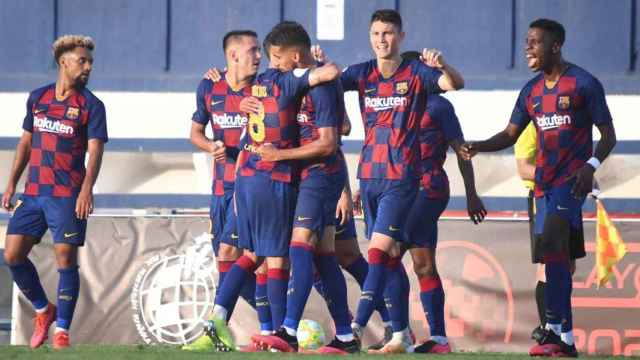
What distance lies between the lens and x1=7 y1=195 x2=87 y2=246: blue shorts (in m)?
8.33

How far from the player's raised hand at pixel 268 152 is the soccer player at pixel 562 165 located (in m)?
1.32

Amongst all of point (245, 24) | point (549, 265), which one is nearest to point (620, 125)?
point (245, 24)

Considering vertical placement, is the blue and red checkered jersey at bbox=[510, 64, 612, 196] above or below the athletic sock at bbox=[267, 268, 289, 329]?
above

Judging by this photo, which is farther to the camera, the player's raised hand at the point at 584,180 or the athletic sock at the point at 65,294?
the athletic sock at the point at 65,294

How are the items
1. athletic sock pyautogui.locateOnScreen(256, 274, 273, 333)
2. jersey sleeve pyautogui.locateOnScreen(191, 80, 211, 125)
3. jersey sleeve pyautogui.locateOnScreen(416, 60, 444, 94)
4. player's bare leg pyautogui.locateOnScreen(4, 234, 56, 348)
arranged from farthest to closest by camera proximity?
jersey sleeve pyautogui.locateOnScreen(191, 80, 211, 125) → player's bare leg pyautogui.locateOnScreen(4, 234, 56, 348) → athletic sock pyautogui.locateOnScreen(256, 274, 273, 333) → jersey sleeve pyautogui.locateOnScreen(416, 60, 444, 94)

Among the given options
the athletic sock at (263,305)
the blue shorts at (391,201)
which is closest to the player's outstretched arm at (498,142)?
the blue shorts at (391,201)

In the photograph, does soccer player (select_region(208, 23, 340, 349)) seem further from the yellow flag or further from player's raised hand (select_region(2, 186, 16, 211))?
the yellow flag

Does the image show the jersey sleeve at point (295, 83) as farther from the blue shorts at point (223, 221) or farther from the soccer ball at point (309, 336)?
the soccer ball at point (309, 336)

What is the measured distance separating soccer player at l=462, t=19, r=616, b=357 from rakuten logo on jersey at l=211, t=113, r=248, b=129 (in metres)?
1.95

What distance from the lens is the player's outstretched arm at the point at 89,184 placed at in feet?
27.1

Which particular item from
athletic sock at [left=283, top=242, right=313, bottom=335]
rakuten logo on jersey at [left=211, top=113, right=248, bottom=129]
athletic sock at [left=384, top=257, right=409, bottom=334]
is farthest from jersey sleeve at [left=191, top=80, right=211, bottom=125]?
athletic sock at [left=283, top=242, right=313, bottom=335]

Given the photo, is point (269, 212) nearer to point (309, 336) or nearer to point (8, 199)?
point (309, 336)

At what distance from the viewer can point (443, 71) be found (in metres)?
7.41

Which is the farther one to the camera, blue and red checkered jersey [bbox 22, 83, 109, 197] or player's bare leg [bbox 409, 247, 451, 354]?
blue and red checkered jersey [bbox 22, 83, 109, 197]
